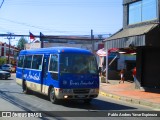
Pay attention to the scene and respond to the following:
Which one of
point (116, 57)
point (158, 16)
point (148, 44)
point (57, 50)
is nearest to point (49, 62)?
point (57, 50)

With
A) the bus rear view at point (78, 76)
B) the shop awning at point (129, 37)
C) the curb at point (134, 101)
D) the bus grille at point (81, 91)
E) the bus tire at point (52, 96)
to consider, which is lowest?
the curb at point (134, 101)

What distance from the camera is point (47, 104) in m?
16.2

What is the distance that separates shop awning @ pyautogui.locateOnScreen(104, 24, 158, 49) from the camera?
71.8 feet

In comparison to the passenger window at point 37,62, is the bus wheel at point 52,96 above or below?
below

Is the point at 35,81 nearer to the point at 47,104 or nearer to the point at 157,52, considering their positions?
the point at 47,104

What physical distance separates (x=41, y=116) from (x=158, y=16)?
491 inches

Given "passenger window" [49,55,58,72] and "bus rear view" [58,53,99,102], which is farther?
"passenger window" [49,55,58,72]

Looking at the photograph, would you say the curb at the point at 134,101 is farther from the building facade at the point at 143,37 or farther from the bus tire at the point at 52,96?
the bus tire at the point at 52,96

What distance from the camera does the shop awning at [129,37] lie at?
71.8 ft

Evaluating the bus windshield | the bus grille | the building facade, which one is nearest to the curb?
the bus windshield

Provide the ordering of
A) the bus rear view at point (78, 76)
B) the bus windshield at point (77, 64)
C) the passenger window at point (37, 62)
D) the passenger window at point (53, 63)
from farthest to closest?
the passenger window at point (37, 62) < the passenger window at point (53, 63) < the bus windshield at point (77, 64) < the bus rear view at point (78, 76)

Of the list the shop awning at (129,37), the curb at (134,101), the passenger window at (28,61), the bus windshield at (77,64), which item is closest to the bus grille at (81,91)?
the bus windshield at (77,64)

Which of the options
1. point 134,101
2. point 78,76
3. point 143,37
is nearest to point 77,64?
point 78,76

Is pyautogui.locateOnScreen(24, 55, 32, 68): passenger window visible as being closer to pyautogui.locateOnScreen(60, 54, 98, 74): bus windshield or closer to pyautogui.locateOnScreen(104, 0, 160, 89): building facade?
pyautogui.locateOnScreen(60, 54, 98, 74): bus windshield
